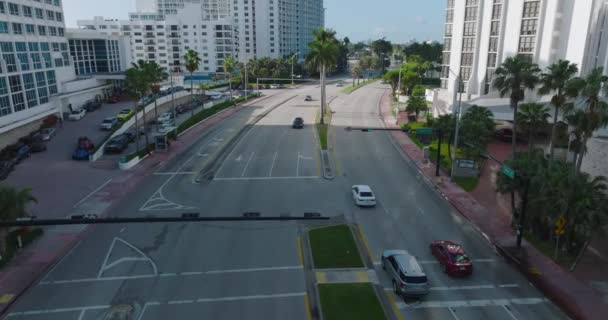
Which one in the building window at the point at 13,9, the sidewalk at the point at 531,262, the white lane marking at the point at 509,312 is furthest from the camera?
the building window at the point at 13,9

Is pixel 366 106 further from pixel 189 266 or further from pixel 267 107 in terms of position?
pixel 189 266

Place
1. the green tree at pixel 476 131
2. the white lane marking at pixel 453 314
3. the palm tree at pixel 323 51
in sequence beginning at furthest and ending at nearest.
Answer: the palm tree at pixel 323 51, the green tree at pixel 476 131, the white lane marking at pixel 453 314

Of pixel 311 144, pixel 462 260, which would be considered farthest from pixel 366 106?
pixel 462 260

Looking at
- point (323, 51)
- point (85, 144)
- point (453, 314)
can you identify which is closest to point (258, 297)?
point (453, 314)

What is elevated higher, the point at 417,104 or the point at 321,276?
the point at 417,104

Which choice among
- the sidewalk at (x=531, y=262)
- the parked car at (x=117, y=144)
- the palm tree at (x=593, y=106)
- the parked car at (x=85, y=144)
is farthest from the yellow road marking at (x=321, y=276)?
the parked car at (x=85, y=144)

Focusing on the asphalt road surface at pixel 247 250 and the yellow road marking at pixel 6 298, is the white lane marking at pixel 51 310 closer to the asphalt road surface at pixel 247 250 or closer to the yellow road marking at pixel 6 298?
the asphalt road surface at pixel 247 250

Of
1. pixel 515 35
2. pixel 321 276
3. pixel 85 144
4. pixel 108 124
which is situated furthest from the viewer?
pixel 515 35

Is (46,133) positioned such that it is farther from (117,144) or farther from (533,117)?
(533,117)

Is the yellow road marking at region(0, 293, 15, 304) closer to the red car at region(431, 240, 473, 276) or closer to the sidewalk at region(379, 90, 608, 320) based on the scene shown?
the red car at region(431, 240, 473, 276)
